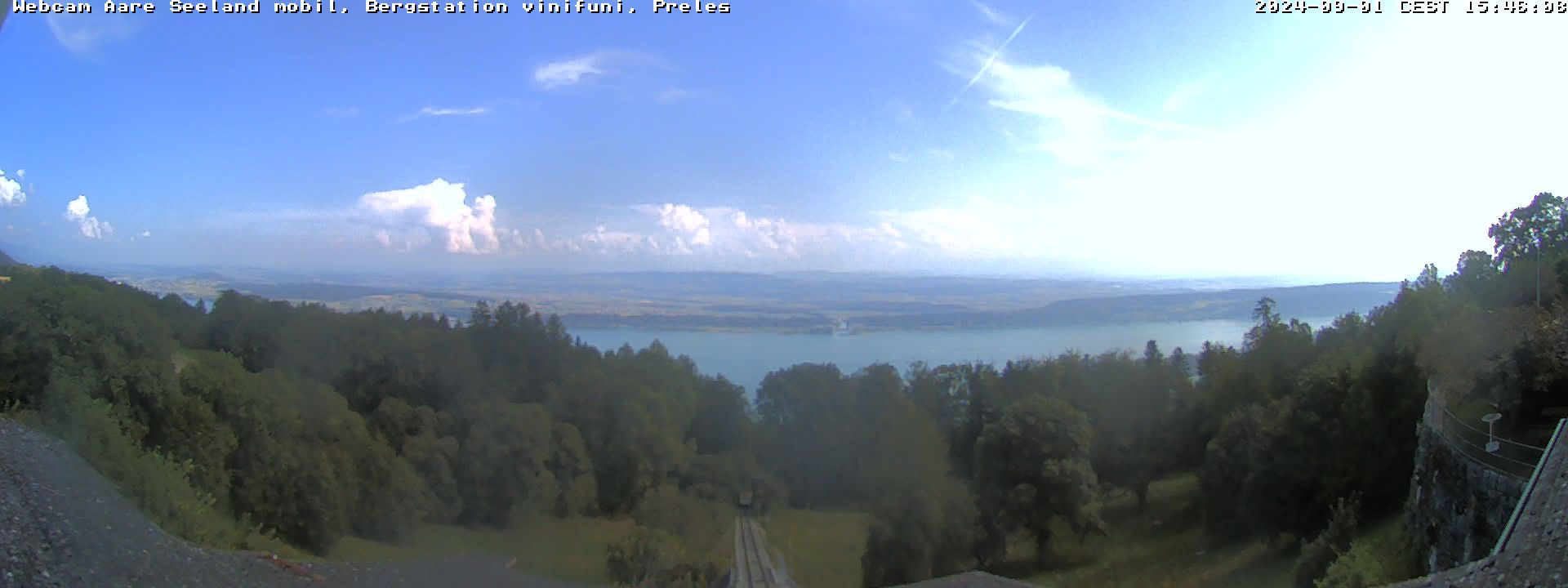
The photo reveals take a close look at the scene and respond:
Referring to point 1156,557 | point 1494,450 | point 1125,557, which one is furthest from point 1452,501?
point 1125,557

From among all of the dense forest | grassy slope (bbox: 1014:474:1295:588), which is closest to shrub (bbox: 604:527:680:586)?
the dense forest

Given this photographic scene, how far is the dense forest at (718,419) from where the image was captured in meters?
6.35

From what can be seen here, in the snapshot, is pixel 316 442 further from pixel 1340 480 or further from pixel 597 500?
Answer: pixel 1340 480

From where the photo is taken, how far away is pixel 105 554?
5.82m

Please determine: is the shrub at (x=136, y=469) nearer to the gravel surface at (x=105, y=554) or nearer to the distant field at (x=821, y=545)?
the gravel surface at (x=105, y=554)

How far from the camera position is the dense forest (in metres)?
6.35

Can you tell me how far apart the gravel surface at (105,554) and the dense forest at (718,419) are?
0.39 m

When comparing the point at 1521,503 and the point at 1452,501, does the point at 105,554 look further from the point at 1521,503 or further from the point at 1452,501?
the point at 1452,501

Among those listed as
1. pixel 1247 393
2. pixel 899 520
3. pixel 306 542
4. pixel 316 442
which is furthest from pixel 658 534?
pixel 1247 393

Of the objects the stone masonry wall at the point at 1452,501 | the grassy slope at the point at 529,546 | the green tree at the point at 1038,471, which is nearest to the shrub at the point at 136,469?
the grassy slope at the point at 529,546

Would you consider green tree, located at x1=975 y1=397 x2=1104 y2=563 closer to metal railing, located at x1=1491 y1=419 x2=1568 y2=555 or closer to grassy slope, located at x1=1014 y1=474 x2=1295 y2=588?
grassy slope, located at x1=1014 y1=474 x2=1295 y2=588

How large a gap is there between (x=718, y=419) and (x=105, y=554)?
5.05 metres

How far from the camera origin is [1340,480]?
6656mm

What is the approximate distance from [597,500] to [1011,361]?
4.41 metres
